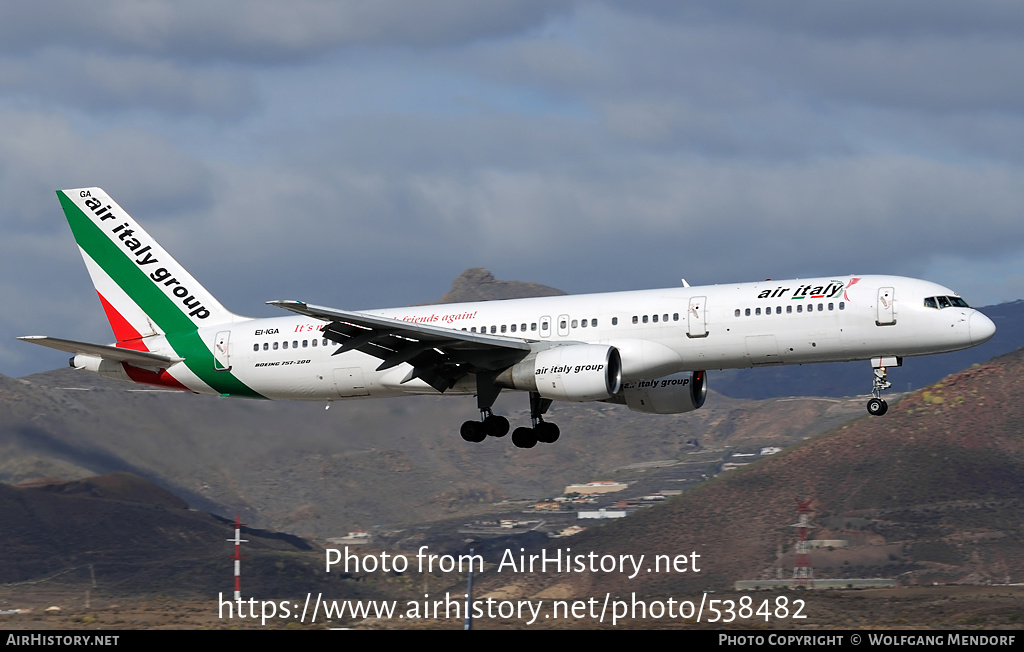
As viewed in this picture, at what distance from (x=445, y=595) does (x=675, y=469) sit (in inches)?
2964

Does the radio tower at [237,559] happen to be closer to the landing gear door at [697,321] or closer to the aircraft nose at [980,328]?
the landing gear door at [697,321]

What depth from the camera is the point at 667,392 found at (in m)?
52.9

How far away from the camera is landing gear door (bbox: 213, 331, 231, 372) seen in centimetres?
5372

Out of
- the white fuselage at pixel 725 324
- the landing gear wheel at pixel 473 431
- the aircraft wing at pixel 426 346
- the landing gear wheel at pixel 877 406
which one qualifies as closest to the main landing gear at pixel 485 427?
the landing gear wheel at pixel 473 431

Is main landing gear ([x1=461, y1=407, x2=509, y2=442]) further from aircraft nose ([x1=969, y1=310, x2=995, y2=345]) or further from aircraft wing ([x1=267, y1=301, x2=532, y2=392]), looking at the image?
aircraft nose ([x1=969, y1=310, x2=995, y2=345])

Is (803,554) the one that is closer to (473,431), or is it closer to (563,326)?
(473,431)

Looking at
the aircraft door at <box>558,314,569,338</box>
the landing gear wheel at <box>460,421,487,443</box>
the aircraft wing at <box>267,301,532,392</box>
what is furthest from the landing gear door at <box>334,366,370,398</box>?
the aircraft door at <box>558,314,569,338</box>

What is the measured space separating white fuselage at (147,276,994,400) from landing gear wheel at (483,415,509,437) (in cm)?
139

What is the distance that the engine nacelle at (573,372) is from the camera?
153 feet

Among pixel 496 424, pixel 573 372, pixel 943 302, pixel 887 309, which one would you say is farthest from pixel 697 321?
pixel 496 424

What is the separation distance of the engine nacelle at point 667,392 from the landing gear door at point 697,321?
5653 millimetres

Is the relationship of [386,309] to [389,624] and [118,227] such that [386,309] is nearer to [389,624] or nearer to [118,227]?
[118,227]

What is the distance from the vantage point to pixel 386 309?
53.2 m
